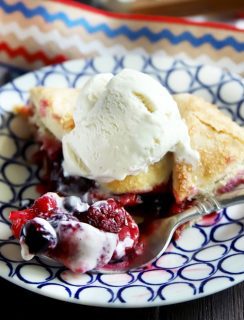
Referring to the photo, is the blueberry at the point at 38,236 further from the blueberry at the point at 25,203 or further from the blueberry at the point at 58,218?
the blueberry at the point at 25,203

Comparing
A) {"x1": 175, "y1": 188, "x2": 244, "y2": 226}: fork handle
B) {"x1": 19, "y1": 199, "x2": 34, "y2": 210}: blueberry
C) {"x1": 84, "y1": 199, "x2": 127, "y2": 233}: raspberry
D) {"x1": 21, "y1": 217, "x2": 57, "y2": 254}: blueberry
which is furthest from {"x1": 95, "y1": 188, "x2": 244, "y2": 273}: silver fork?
{"x1": 19, "y1": 199, "x2": 34, "y2": 210}: blueberry

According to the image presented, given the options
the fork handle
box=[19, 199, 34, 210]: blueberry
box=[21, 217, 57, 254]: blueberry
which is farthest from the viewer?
box=[19, 199, 34, 210]: blueberry

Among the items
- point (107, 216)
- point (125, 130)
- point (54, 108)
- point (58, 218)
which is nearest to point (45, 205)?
point (58, 218)

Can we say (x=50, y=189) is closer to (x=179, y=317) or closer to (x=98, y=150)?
(x=98, y=150)

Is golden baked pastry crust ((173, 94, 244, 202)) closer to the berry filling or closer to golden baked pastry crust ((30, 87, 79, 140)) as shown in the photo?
the berry filling

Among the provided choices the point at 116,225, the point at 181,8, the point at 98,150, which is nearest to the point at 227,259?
the point at 116,225

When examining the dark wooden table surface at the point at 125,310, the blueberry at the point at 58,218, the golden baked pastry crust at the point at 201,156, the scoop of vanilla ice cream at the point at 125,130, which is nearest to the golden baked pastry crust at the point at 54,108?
the golden baked pastry crust at the point at 201,156
